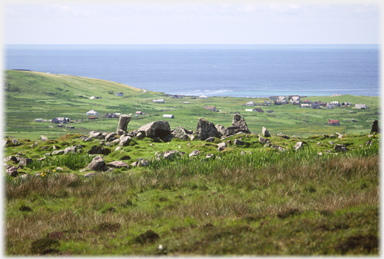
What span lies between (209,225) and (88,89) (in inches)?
4881

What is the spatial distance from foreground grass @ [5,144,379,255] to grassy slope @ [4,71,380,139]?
4263 centimetres

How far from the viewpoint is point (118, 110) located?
92.0 metres

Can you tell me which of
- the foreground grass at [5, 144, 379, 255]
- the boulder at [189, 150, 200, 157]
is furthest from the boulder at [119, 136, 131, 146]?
the foreground grass at [5, 144, 379, 255]

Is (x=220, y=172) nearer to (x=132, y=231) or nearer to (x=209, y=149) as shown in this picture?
(x=209, y=149)

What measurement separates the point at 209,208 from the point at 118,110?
282ft

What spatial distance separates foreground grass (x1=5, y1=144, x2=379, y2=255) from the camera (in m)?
6.39

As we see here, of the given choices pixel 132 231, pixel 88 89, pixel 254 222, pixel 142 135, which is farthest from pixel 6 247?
pixel 88 89

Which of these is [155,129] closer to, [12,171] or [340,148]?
[12,171]

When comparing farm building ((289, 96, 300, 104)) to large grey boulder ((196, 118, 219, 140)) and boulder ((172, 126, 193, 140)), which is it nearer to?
large grey boulder ((196, 118, 219, 140))

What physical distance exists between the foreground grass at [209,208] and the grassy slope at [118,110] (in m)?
42.6

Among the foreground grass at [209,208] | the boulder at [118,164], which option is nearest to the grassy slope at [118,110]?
the boulder at [118,164]

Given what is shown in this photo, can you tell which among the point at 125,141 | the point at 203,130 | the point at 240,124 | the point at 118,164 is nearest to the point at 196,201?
the point at 118,164

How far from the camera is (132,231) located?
26.0 ft

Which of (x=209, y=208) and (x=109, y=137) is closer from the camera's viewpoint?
(x=209, y=208)
